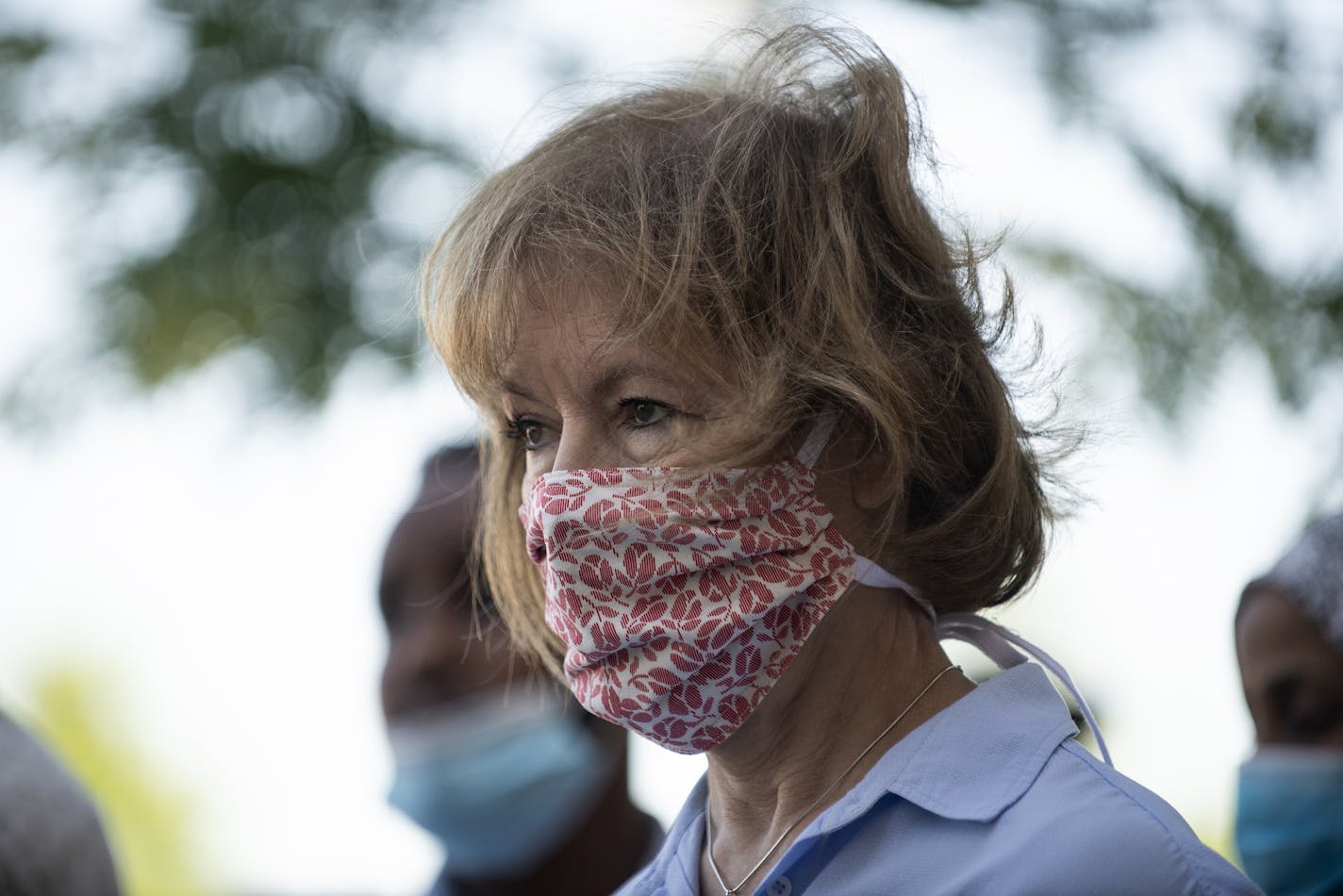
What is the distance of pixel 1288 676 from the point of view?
9.80 ft

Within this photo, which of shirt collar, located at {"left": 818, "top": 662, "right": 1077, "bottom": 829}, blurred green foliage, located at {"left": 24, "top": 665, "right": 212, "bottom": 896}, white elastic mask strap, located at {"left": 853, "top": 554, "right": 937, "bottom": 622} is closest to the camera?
shirt collar, located at {"left": 818, "top": 662, "right": 1077, "bottom": 829}

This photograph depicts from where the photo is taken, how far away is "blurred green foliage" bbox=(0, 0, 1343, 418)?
3928 millimetres

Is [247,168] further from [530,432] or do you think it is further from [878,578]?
[878,578]

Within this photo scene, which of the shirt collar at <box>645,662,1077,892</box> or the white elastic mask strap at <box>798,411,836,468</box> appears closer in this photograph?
the shirt collar at <box>645,662,1077,892</box>

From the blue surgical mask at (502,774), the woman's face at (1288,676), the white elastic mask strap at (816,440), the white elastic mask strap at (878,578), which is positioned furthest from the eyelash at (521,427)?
the woman's face at (1288,676)

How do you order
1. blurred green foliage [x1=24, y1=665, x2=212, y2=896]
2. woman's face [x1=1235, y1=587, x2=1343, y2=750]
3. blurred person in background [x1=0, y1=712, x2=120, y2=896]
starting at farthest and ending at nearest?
1. blurred green foliage [x1=24, y1=665, x2=212, y2=896]
2. woman's face [x1=1235, y1=587, x2=1343, y2=750]
3. blurred person in background [x1=0, y1=712, x2=120, y2=896]

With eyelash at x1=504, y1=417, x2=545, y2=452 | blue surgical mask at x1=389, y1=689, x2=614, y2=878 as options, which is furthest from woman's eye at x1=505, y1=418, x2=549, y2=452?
blue surgical mask at x1=389, y1=689, x2=614, y2=878

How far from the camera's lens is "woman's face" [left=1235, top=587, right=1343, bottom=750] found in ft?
9.62

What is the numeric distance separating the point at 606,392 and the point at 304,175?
257cm

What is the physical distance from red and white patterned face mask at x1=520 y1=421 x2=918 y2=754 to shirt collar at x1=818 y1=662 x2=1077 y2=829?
193mm

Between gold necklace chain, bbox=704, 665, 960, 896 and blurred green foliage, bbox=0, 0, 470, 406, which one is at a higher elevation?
gold necklace chain, bbox=704, 665, 960, 896

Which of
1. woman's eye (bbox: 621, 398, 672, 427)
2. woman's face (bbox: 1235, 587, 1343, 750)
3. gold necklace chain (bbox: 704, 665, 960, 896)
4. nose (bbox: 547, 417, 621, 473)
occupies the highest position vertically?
woman's eye (bbox: 621, 398, 672, 427)

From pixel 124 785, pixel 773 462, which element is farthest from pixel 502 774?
pixel 124 785

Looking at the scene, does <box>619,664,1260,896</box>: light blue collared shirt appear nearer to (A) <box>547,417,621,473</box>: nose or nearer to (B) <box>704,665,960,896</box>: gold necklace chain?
(B) <box>704,665,960,896</box>: gold necklace chain
